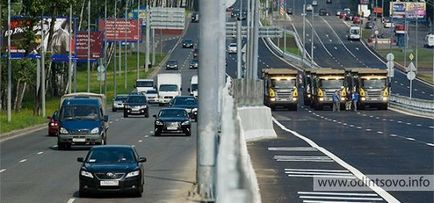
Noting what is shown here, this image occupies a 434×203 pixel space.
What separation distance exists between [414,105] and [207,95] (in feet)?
196

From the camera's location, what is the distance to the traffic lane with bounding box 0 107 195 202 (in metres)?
29.6

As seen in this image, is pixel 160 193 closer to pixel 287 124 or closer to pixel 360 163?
pixel 360 163

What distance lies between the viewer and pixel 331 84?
87.5 metres

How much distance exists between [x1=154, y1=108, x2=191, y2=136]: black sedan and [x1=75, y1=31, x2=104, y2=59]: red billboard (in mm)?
36979

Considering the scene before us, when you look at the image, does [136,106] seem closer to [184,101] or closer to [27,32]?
[27,32]

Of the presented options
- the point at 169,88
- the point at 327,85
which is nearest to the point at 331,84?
the point at 327,85

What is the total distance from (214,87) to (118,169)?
3.03m

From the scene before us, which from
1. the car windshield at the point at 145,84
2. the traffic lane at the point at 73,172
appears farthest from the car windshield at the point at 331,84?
the traffic lane at the point at 73,172

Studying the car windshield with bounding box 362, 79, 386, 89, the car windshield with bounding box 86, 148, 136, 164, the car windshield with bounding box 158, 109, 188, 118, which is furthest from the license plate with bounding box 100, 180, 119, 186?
the car windshield with bounding box 362, 79, 386, 89

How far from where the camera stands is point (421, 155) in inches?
1468

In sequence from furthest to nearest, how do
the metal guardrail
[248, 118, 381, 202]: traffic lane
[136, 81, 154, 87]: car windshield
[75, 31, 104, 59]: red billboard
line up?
[136, 81, 154, 87]: car windshield → [75, 31, 104, 59]: red billboard → the metal guardrail → [248, 118, 381, 202]: traffic lane

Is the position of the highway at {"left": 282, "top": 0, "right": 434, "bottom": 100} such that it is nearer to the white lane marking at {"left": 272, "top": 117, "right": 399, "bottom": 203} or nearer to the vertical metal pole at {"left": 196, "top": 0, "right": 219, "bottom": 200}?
the white lane marking at {"left": 272, "top": 117, "right": 399, "bottom": 203}

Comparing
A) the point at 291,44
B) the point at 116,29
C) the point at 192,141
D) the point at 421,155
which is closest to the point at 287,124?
the point at 192,141

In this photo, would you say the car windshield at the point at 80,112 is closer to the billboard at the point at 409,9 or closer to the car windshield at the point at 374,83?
the car windshield at the point at 374,83
